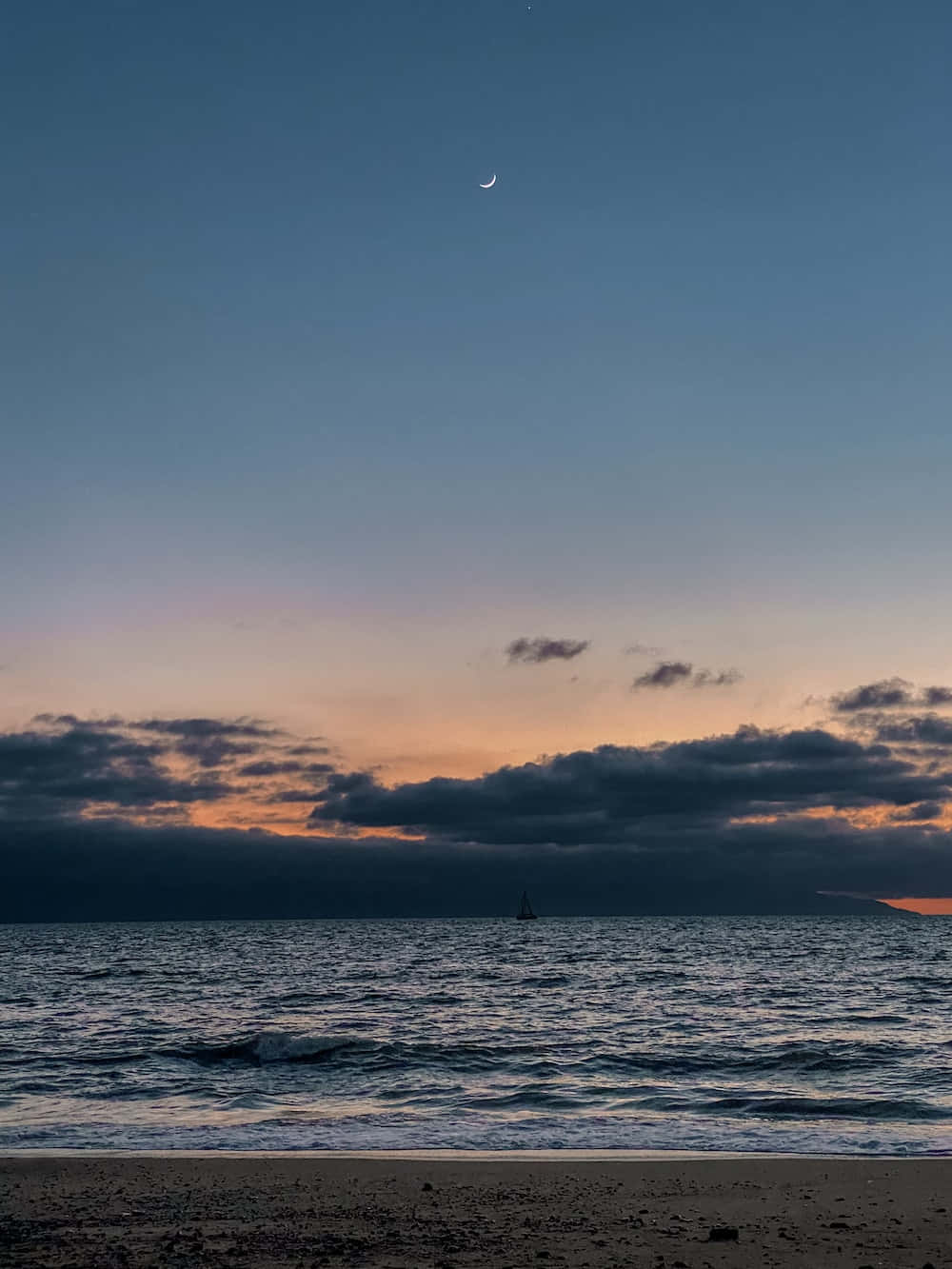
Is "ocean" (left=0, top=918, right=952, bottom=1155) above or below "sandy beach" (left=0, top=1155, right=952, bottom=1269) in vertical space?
below

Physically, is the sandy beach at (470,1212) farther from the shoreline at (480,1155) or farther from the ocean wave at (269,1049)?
the ocean wave at (269,1049)

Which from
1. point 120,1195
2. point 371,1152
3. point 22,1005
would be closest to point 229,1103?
point 371,1152

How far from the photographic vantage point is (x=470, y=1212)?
15.5 metres

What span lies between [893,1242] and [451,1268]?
19.0ft

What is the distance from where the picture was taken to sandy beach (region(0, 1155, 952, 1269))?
13.1 metres

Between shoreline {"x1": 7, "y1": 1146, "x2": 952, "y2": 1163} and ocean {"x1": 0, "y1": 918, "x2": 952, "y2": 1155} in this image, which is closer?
shoreline {"x1": 7, "y1": 1146, "x2": 952, "y2": 1163}

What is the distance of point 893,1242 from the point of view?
13.6 metres

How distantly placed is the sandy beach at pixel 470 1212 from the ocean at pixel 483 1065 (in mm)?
3082

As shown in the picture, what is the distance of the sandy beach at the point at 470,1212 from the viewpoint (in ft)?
43.1

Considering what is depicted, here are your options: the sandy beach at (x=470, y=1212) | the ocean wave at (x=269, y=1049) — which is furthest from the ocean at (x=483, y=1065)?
the sandy beach at (x=470, y=1212)

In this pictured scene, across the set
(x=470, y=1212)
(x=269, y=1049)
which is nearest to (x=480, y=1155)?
(x=470, y=1212)

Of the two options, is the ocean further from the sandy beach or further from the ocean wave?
the sandy beach

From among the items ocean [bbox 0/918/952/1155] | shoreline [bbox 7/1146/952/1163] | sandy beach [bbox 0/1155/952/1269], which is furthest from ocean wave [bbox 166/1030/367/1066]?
sandy beach [bbox 0/1155/952/1269]

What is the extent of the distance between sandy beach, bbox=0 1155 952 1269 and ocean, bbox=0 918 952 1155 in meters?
3.08
